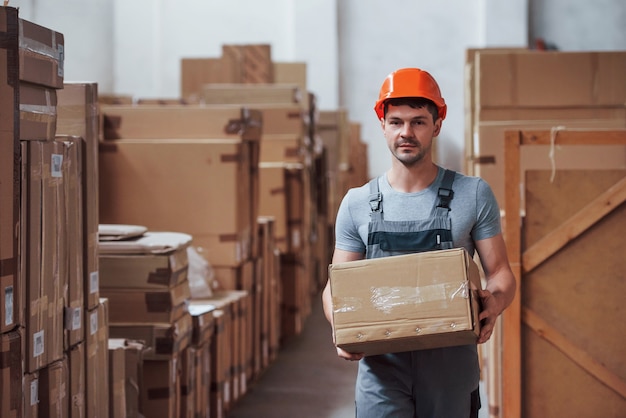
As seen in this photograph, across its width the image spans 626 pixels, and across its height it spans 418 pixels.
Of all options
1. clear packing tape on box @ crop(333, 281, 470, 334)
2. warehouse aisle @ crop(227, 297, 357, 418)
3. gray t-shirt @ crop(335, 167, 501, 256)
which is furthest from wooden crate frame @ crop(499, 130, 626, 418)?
clear packing tape on box @ crop(333, 281, 470, 334)

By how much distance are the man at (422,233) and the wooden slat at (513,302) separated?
1488mm

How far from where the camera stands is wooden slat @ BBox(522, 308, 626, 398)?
427cm

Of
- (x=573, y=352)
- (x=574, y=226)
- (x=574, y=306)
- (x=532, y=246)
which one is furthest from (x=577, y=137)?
(x=573, y=352)

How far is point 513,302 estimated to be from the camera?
427 cm

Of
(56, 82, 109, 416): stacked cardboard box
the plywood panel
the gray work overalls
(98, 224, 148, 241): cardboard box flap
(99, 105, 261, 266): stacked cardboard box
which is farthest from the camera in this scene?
(99, 105, 261, 266): stacked cardboard box

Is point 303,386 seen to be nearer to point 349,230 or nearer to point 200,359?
point 200,359

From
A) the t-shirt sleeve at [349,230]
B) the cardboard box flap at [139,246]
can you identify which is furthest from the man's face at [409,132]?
the cardboard box flap at [139,246]

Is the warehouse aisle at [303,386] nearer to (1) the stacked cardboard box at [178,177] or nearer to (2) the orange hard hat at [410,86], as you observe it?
(1) the stacked cardboard box at [178,177]

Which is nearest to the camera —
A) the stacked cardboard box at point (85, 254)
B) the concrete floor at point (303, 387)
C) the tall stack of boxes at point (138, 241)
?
the tall stack of boxes at point (138, 241)

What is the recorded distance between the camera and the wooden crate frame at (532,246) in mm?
4133

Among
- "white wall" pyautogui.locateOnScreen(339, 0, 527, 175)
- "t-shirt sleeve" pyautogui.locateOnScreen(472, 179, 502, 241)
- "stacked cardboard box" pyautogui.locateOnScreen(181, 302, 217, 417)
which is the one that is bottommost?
"stacked cardboard box" pyautogui.locateOnScreen(181, 302, 217, 417)

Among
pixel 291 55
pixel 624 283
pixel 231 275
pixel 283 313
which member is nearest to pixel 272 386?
pixel 231 275

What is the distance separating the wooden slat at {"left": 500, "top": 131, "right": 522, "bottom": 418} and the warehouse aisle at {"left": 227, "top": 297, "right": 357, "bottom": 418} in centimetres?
158

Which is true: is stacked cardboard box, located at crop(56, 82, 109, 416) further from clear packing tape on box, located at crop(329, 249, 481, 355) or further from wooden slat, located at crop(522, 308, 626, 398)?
wooden slat, located at crop(522, 308, 626, 398)
